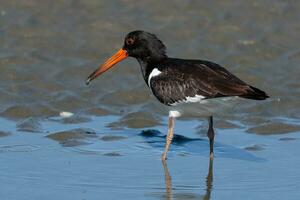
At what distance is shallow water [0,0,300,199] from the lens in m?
8.88

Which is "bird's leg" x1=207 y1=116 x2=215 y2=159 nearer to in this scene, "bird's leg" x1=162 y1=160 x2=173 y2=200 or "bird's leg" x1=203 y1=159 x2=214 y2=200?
"bird's leg" x1=203 y1=159 x2=214 y2=200

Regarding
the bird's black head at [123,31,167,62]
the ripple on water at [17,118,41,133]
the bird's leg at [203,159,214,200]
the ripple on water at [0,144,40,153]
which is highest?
the bird's black head at [123,31,167,62]

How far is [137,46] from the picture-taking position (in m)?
10.5

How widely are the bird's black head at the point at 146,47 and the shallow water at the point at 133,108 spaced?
1006 mm

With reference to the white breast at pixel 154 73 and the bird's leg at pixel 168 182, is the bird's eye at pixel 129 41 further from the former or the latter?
the bird's leg at pixel 168 182

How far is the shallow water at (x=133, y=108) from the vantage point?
29.1ft

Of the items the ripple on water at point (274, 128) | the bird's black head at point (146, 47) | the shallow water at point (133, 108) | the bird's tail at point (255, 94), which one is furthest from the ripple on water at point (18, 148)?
the ripple on water at point (274, 128)

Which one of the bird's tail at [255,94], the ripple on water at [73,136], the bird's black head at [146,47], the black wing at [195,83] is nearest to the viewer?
the bird's tail at [255,94]

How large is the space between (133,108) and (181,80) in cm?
192

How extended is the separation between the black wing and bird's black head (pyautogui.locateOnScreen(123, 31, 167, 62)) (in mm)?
291

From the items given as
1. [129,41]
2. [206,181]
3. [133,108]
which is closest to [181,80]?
[129,41]

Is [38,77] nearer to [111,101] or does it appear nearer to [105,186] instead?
[111,101]

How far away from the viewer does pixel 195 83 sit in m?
9.65

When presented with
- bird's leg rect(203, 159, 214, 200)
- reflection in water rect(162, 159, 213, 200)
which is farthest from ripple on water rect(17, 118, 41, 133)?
bird's leg rect(203, 159, 214, 200)
